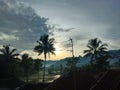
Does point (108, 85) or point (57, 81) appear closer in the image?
point (108, 85)

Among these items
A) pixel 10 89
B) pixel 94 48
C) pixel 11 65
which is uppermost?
pixel 94 48

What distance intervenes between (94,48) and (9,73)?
2525 centimetres

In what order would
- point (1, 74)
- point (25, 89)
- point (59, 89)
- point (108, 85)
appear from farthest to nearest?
A: 1. point (1, 74)
2. point (25, 89)
3. point (59, 89)
4. point (108, 85)

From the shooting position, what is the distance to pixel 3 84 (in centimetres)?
5522

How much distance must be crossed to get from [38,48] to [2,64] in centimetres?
1120

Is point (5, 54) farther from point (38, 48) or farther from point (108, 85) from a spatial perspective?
point (108, 85)

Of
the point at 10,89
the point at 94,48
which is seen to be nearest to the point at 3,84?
the point at 10,89

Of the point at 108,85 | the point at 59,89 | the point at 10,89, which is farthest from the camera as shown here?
the point at 10,89

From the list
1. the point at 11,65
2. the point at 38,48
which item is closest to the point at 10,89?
the point at 11,65

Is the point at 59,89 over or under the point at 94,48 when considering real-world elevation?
under

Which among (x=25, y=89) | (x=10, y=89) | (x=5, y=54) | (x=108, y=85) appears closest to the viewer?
(x=108, y=85)

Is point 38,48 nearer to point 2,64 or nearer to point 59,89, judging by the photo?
point 2,64

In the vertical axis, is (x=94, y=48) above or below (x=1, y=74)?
above

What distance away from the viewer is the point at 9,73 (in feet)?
219
